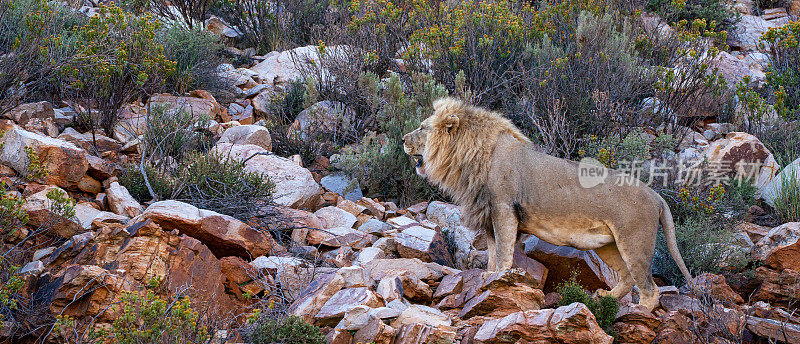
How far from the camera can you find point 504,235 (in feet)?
18.4

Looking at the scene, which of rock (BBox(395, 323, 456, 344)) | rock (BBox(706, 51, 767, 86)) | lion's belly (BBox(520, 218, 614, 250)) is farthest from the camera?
rock (BBox(706, 51, 767, 86))

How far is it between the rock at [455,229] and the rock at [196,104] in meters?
3.47

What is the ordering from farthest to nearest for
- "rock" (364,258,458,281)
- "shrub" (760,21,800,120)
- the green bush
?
"shrub" (760,21,800,120)
"rock" (364,258,458,281)
the green bush

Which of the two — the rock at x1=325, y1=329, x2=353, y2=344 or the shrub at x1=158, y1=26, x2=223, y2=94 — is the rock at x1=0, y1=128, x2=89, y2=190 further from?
the shrub at x1=158, y1=26, x2=223, y2=94

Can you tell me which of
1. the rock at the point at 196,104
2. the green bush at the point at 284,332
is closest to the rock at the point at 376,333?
the green bush at the point at 284,332

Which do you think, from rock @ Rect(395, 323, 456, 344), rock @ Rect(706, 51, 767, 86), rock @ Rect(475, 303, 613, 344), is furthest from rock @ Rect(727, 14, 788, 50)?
rock @ Rect(395, 323, 456, 344)

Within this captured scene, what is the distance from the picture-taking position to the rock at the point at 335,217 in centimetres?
744

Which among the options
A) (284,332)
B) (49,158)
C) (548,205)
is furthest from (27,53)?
(548,205)

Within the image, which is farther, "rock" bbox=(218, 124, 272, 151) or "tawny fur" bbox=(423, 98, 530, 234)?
"rock" bbox=(218, 124, 272, 151)

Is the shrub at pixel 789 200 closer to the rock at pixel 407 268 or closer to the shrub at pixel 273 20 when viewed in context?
the rock at pixel 407 268

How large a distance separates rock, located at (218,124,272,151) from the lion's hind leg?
4.77 metres

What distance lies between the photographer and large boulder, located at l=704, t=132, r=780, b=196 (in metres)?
9.16

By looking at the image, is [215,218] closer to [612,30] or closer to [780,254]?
[780,254]

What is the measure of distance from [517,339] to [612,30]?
7.84 meters
